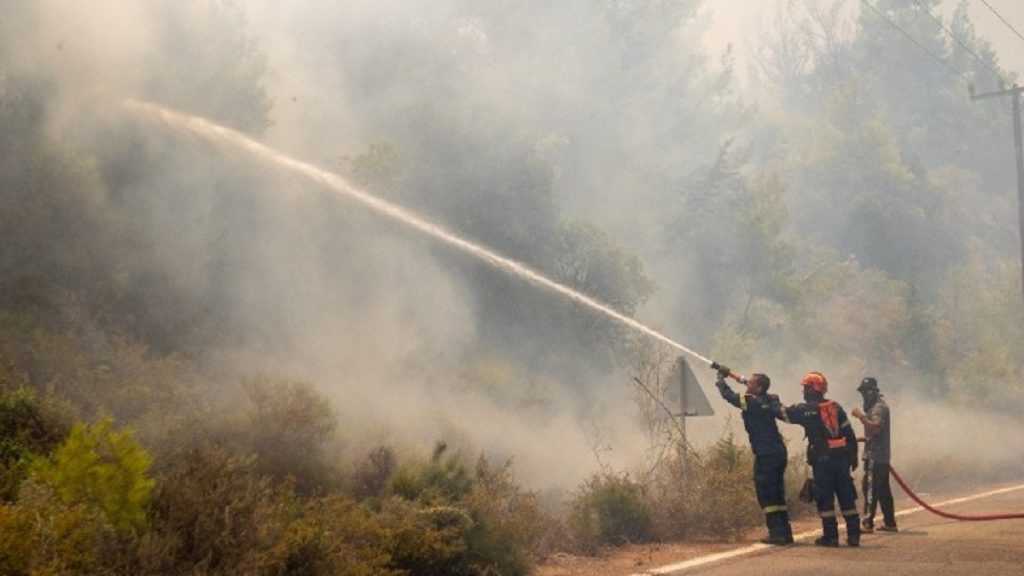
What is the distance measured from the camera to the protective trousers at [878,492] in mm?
12727

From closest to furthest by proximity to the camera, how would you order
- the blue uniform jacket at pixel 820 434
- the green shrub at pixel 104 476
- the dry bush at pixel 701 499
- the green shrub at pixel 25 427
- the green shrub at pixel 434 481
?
the green shrub at pixel 104 476 → the green shrub at pixel 25 427 → the green shrub at pixel 434 481 → the blue uniform jacket at pixel 820 434 → the dry bush at pixel 701 499

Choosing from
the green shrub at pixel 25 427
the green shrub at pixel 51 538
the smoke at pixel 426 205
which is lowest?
the green shrub at pixel 51 538

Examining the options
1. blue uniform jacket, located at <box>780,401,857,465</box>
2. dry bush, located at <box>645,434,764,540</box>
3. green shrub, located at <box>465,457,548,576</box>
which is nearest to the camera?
green shrub, located at <box>465,457,548,576</box>

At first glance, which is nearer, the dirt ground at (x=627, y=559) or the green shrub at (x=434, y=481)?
the green shrub at (x=434, y=481)

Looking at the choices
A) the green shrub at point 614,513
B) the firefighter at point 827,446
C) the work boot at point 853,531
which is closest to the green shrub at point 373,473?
the green shrub at point 614,513

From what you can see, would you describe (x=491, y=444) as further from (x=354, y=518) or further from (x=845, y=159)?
(x=845, y=159)

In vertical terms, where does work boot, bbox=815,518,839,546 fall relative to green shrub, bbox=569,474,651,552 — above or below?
below

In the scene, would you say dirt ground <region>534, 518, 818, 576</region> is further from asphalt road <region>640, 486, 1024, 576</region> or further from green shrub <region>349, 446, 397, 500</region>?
green shrub <region>349, 446, 397, 500</region>

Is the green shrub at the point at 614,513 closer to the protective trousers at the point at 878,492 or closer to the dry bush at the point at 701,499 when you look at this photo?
the dry bush at the point at 701,499

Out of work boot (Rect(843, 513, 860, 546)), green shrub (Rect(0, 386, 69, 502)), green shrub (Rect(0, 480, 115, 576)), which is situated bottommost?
green shrub (Rect(0, 480, 115, 576))

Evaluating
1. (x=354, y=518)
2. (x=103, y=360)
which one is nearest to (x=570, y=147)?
(x=103, y=360)

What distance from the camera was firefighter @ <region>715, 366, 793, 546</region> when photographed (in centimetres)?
1099

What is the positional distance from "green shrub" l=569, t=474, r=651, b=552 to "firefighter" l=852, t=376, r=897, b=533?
292 cm

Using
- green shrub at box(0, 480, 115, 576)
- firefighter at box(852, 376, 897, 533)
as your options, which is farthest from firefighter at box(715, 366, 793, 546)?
green shrub at box(0, 480, 115, 576)
